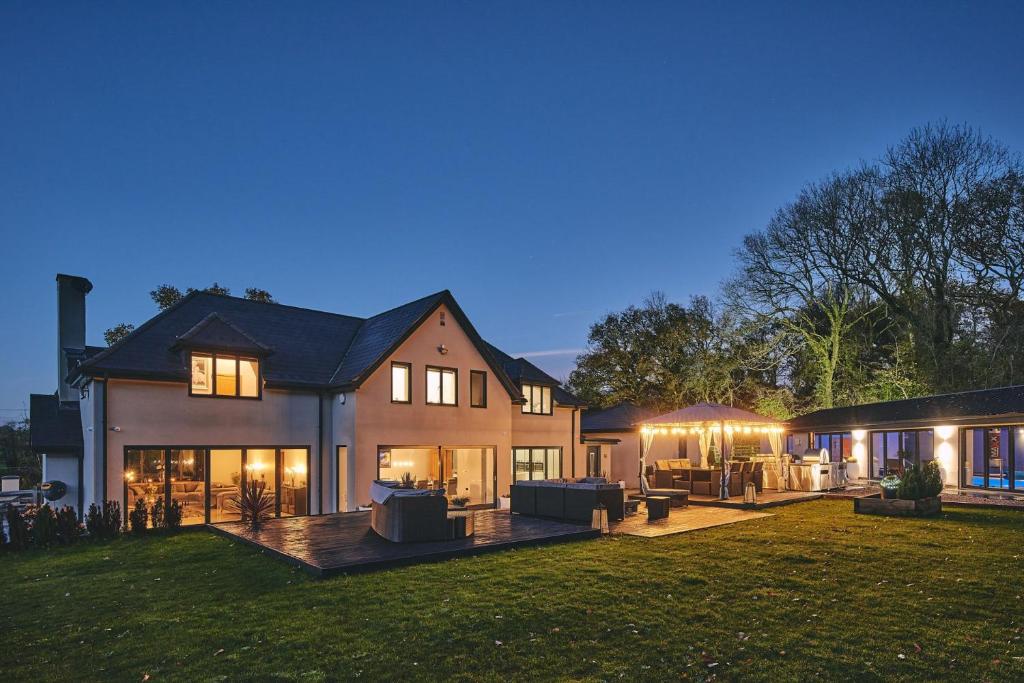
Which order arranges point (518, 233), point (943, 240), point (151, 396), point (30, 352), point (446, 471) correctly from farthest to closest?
point (30, 352) < point (518, 233) < point (943, 240) < point (446, 471) < point (151, 396)

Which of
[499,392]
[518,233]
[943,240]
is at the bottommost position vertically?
[499,392]

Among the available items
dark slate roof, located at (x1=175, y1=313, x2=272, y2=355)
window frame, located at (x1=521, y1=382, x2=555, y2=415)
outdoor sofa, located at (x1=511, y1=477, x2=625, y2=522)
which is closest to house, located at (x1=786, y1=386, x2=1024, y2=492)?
window frame, located at (x1=521, y1=382, x2=555, y2=415)

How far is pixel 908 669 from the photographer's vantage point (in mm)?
5582

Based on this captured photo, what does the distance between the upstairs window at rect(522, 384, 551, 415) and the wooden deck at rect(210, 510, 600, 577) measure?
27.3 feet

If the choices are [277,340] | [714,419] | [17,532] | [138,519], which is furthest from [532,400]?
[17,532]

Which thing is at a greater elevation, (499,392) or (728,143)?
(728,143)

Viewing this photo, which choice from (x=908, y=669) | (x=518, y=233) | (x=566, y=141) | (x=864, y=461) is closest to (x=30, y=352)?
(x=518, y=233)

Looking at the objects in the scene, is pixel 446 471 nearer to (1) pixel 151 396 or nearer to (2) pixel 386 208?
(1) pixel 151 396

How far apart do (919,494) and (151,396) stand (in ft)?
61.0

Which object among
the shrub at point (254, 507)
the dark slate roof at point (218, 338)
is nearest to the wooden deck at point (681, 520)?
the shrub at point (254, 507)

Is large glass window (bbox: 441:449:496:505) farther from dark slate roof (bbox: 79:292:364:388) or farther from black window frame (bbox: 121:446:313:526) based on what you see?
dark slate roof (bbox: 79:292:364:388)

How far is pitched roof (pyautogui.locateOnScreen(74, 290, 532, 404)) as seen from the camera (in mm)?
15133

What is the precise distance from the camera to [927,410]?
21.8 meters

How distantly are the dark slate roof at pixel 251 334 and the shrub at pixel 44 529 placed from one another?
318 centimetres
